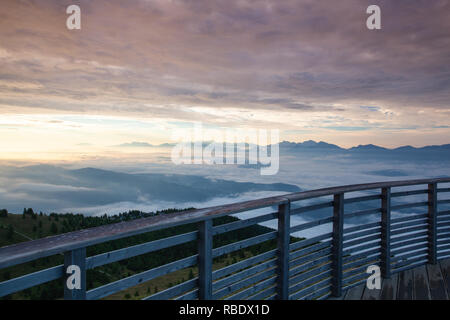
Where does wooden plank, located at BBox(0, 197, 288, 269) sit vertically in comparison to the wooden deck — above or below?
above

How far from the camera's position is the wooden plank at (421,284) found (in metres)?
3.87

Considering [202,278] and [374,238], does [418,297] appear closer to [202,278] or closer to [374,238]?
[374,238]

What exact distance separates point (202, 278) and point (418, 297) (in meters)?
3.13

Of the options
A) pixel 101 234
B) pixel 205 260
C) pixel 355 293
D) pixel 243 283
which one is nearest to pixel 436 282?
pixel 355 293

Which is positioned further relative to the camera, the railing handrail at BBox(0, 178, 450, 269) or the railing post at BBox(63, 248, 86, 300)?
the railing post at BBox(63, 248, 86, 300)

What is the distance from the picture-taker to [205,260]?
7.46ft

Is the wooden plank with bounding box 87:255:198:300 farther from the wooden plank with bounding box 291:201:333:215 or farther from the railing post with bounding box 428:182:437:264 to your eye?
the railing post with bounding box 428:182:437:264

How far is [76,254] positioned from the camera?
1573 millimetres

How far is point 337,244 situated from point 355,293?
74cm

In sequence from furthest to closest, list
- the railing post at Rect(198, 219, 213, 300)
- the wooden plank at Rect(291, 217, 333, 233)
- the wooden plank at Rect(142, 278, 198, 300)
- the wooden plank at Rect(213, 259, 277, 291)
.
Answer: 1. the wooden plank at Rect(291, 217, 333, 233)
2. the wooden plank at Rect(213, 259, 277, 291)
3. the railing post at Rect(198, 219, 213, 300)
4. the wooden plank at Rect(142, 278, 198, 300)

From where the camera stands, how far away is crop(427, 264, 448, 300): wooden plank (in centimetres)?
389

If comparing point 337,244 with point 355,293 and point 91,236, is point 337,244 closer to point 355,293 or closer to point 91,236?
point 355,293

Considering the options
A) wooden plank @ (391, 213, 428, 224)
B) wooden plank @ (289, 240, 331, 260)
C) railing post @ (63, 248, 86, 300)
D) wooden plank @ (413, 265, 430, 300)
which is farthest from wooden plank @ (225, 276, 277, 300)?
wooden plank @ (391, 213, 428, 224)
